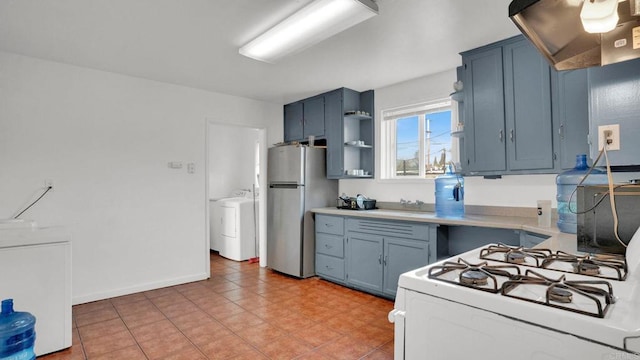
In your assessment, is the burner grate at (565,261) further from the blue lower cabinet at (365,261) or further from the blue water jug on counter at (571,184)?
the blue lower cabinet at (365,261)

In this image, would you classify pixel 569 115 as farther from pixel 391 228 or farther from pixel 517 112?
pixel 391 228

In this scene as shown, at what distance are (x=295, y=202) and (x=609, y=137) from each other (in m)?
3.11

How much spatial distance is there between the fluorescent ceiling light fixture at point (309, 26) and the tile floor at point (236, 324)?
2.28 m

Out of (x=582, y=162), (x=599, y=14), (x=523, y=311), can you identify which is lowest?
(x=523, y=311)

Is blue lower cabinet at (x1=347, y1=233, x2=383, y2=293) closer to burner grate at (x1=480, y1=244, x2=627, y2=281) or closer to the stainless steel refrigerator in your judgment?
the stainless steel refrigerator

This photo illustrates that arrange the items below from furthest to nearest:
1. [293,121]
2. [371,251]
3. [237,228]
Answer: [237,228] → [293,121] → [371,251]

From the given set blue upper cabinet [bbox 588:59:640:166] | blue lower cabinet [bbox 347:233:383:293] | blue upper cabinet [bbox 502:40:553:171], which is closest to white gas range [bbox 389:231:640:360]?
blue upper cabinet [bbox 588:59:640:166]

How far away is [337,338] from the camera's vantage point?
252cm

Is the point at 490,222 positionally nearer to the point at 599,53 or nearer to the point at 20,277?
the point at 599,53

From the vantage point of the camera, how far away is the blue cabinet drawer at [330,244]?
3.84 metres

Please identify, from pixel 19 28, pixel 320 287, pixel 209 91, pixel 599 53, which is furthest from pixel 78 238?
pixel 599 53

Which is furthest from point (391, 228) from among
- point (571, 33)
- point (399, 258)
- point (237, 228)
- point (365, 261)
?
point (237, 228)

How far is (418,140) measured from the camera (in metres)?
3.85

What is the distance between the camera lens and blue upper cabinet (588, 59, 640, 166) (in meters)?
1.75
